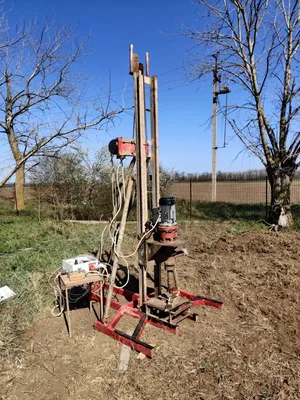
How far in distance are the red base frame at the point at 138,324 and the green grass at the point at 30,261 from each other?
0.74 meters

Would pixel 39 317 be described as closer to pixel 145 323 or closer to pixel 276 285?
pixel 145 323

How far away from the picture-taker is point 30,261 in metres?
4.87

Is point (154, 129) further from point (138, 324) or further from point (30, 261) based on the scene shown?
point (30, 261)

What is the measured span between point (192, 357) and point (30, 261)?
337cm

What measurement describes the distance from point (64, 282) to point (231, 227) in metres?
5.64

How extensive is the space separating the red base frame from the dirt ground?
0.06 metres

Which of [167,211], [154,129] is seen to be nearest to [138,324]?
[167,211]

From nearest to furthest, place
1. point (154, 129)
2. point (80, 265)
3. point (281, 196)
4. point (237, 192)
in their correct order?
point (80, 265)
point (154, 129)
point (281, 196)
point (237, 192)

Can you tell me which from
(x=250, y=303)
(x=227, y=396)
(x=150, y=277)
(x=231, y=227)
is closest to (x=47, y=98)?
(x=150, y=277)

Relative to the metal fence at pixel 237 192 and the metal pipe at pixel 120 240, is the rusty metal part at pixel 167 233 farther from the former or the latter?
the metal fence at pixel 237 192

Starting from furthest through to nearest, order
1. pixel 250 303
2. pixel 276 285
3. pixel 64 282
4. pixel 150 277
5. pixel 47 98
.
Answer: pixel 47 98, pixel 150 277, pixel 276 285, pixel 250 303, pixel 64 282

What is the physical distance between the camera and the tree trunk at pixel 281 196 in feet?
24.5

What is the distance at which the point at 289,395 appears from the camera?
1975 mm

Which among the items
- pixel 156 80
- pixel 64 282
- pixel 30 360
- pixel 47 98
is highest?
pixel 47 98
